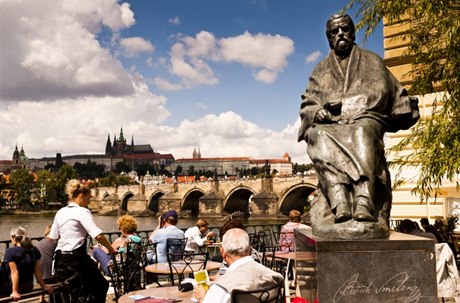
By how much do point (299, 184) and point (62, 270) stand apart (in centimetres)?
4624

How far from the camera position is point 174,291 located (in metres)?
3.64

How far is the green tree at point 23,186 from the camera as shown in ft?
248

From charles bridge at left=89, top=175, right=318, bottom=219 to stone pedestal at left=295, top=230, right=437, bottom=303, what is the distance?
43.9 m

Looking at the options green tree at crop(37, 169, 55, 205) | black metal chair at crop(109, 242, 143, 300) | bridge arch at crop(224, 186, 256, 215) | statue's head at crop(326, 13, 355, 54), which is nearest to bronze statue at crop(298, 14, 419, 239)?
statue's head at crop(326, 13, 355, 54)

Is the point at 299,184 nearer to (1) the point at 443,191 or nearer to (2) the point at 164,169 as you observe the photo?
(1) the point at 443,191

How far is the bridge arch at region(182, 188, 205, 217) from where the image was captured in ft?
206

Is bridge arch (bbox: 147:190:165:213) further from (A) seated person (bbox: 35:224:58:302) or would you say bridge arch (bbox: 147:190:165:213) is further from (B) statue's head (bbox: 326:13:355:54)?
(B) statue's head (bbox: 326:13:355:54)

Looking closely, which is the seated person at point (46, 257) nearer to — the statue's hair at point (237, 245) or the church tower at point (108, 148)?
the statue's hair at point (237, 245)

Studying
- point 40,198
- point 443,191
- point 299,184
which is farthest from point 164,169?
point 443,191

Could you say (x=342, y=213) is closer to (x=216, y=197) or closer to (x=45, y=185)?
(x=216, y=197)

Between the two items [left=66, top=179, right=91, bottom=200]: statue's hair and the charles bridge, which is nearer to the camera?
[left=66, top=179, right=91, bottom=200]: statue's hair

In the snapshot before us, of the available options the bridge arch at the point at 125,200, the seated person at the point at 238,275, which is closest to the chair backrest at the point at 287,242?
the seated person at the point at 238,275

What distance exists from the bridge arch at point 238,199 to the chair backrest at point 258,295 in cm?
5185
